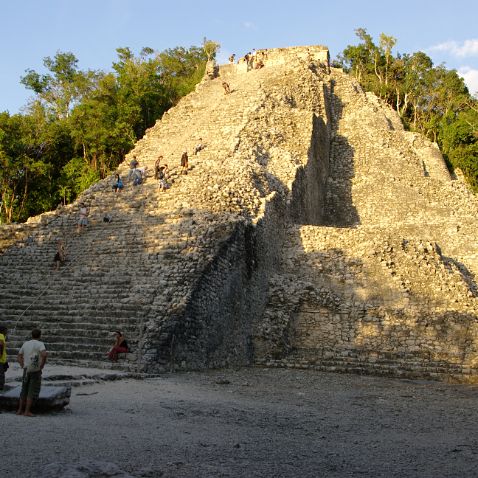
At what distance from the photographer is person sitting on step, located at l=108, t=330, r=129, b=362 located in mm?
11328

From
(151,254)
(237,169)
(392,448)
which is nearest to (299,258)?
(237,169)

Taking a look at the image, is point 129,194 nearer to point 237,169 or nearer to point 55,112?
point 237,169

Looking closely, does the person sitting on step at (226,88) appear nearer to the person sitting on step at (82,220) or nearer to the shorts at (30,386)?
the person sitting on step at (82,220)

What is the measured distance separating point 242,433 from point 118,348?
5171 millimetres

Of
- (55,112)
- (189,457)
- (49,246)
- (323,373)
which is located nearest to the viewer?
(189,457)

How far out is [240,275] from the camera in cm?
1477

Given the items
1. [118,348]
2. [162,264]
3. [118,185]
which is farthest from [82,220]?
[118,348]

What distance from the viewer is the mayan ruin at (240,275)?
42.0ft

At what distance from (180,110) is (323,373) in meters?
16.9

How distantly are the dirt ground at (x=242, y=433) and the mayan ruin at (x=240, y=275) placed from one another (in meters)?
2.39

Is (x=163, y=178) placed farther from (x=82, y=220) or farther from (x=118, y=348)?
(x=118, y=348)

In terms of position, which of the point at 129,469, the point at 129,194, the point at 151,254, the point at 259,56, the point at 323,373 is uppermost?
the point at 259,56

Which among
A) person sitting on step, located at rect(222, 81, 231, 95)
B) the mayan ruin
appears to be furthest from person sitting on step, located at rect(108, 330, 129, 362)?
person sitting on step, located at rect(222, 81, 231, 95)

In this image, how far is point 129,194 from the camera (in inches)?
728
